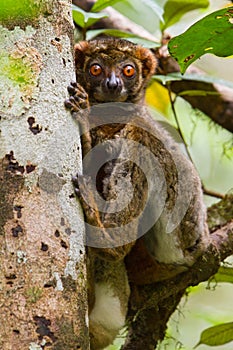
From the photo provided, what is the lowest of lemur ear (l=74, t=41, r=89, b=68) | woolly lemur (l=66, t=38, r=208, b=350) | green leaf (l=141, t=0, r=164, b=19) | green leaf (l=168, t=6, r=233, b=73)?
woolly lemur (l=66, t=38, r=208, b=350)

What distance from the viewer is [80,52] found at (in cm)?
426

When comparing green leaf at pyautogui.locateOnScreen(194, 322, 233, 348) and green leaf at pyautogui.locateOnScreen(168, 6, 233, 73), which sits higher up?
green leaf at pyautogui.locateOnScreen(168, 6, 233, 73)

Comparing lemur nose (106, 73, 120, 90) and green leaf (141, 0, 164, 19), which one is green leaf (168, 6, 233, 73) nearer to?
lemur nose (106, 73, 120, 90)

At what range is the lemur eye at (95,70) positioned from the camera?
165 inches

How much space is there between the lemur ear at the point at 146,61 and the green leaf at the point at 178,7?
12.4 inches

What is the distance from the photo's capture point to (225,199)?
4.83 metres

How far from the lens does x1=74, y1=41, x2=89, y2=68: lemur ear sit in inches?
167

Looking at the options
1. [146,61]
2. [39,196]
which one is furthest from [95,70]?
[39,196]

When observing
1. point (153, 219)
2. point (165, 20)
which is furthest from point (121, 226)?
point (165, 20)

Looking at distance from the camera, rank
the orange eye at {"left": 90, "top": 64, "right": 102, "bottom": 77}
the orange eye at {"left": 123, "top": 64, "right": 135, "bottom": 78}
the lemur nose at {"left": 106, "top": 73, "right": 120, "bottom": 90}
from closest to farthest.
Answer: the lemur nose at {"left": 106, "top": 73, "right": 120, "bottom": 90}
the orange eye at {"left": 90, "top": 64, "right": 102, "bottom": 77}
the orange eye at {"left": 123, "top": 64, "right": 135, "bottom": 78}

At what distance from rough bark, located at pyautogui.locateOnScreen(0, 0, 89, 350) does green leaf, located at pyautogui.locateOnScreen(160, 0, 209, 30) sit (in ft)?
7.89

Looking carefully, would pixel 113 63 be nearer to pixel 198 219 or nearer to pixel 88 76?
pixel 88 76

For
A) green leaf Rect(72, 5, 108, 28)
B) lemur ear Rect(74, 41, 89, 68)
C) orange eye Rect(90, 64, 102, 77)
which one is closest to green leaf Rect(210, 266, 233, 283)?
orange eye Rect(90, 64, 102, 77)

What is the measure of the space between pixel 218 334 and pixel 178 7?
2282 mm
